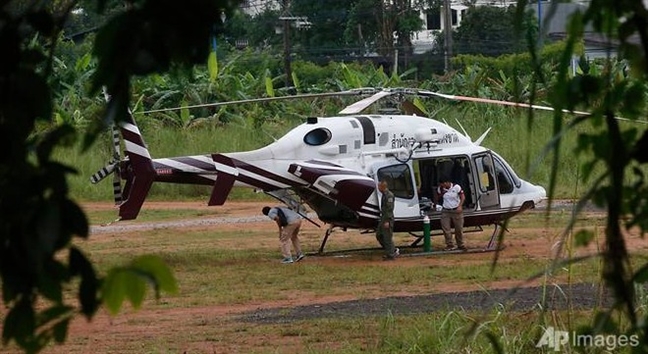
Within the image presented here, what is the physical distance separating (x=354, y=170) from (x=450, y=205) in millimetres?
1444

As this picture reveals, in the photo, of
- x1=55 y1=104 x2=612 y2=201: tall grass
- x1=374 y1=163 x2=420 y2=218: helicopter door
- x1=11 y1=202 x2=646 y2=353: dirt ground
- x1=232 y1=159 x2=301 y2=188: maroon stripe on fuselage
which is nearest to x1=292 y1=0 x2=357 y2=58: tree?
x1=55 y1=104 x2=612 y2=201: tall grass

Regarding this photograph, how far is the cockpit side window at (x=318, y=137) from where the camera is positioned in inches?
694

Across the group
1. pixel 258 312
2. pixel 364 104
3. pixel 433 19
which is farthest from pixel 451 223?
pixel 433 19

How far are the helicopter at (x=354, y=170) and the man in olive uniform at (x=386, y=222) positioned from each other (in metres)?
0.15

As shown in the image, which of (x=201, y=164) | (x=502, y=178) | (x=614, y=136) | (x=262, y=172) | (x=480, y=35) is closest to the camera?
(x=614, y=136)

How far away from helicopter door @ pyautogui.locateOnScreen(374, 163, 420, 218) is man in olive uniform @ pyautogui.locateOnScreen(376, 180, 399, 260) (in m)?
0.17

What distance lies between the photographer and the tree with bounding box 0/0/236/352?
6.14 ft

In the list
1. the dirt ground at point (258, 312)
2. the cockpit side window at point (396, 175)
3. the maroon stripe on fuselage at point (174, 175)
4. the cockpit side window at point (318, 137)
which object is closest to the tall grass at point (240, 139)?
the cockpit side window at point (396, 175)

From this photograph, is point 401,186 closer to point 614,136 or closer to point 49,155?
point 614,136

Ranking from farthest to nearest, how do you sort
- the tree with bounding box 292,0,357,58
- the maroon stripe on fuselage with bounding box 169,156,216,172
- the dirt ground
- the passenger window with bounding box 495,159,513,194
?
the tree with bounding box 292,0,357,58 → the passenger window with bounding box 495,159,513,194 → the maroon stripe on fuselage with bounding box 169,156,216,172 → the dirt ground

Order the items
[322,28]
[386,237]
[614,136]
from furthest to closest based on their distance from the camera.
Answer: [322,28]
[386,237]
[614,136]

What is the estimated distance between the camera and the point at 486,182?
18.2m

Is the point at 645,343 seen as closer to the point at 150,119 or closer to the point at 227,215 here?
the point at 227,215

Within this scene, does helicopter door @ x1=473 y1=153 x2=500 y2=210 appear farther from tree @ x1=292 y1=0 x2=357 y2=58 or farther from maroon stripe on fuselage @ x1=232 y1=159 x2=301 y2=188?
tree @ x1=292 y1=0 x2=357 y2=58
